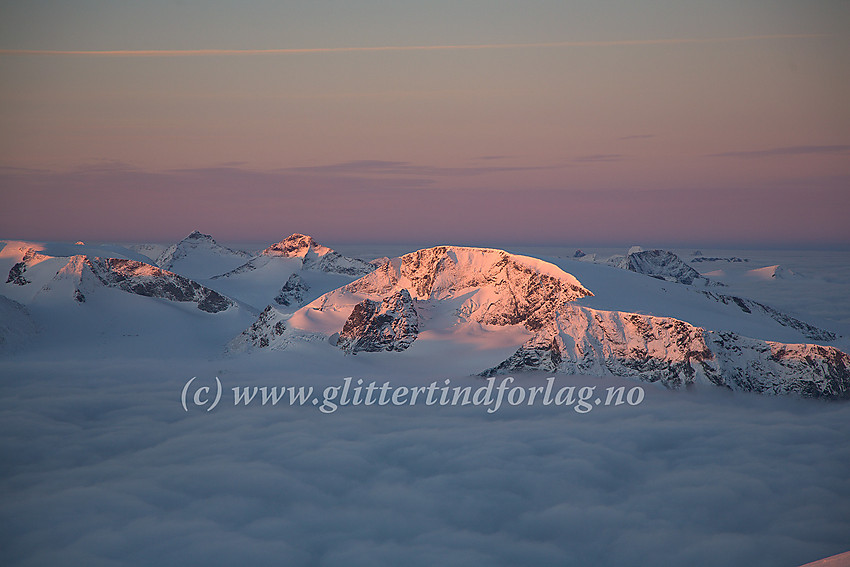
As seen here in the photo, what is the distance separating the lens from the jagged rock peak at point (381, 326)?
149 feet

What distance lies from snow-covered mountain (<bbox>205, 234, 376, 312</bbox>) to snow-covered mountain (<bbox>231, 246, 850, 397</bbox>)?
41097 millimetres

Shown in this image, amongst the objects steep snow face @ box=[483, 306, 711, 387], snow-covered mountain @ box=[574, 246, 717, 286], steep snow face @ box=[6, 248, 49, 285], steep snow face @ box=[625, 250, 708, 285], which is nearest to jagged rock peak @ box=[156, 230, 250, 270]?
steep snow face @ box=[6, 248, 49, 285]

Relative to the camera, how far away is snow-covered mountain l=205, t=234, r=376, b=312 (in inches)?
3733

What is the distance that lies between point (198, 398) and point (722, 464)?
1296 inches

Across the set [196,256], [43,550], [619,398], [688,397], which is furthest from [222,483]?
[196,256]

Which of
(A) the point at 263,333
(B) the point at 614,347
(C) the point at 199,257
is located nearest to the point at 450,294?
(B) the point at 614,347

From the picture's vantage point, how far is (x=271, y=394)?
41.8 meters

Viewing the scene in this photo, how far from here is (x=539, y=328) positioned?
1695 inches

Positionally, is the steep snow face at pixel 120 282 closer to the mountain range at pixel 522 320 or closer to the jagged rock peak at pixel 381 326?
the mountain range at pixel 522 320

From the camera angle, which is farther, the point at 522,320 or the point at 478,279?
the point at 478,279

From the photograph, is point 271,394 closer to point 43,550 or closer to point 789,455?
point 43,550

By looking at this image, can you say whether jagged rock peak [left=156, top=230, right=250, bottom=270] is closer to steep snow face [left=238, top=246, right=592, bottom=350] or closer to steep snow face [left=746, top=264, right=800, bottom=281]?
steep snow face [left=238, top=246, right=592, bottom=350]

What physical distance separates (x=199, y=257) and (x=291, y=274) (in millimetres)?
38703

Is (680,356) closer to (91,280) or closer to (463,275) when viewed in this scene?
(463,275)
